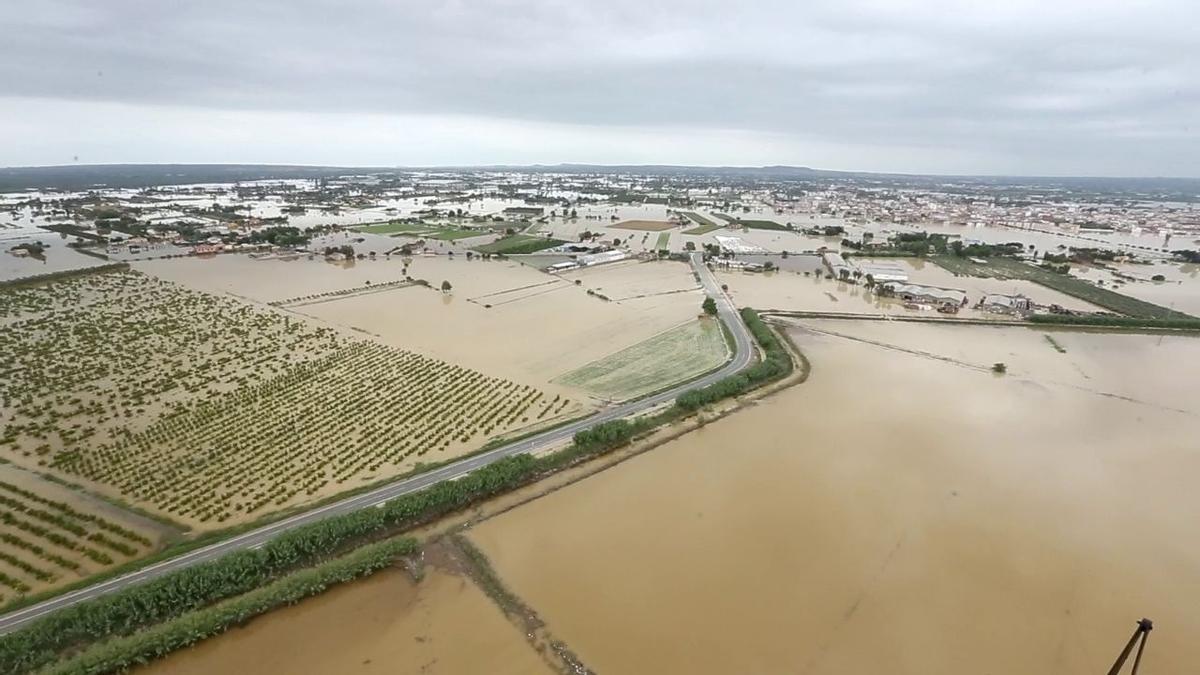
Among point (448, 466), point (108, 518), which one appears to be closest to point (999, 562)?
point (448, 466)

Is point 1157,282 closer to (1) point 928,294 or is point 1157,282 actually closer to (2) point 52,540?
(1) point 928,294

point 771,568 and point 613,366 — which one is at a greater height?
point 613,366

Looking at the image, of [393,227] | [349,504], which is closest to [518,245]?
[393,227]

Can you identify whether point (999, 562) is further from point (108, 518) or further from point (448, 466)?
point (108, 518)

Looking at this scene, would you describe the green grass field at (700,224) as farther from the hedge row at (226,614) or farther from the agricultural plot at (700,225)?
the hedge row at (226,614)

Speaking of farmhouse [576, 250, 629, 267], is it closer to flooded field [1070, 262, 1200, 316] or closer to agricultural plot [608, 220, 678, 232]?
agricultural plot [608, 220, 678, 232]

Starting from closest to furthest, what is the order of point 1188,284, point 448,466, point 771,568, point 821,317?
1. point 771,568
2. point 448,466
3. point 821,317
4. point 1188,284
